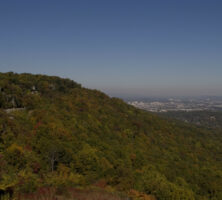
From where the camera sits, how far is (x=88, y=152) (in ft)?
88.6

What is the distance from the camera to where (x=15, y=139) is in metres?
25.6

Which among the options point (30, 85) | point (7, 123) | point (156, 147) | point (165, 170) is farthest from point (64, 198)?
point (30, 85)

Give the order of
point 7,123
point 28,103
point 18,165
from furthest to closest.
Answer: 1. point 28,103
2. point 7,123
3. point 18,165

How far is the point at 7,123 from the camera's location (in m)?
28.7

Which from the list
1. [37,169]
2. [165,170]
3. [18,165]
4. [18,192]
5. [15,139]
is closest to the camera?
[18,192]

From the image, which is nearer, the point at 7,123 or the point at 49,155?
the point at 49,155

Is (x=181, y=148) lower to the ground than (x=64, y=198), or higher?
lower

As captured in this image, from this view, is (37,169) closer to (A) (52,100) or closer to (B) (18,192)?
(B) (18,192)

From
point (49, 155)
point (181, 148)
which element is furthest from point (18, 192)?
point (181, 148)

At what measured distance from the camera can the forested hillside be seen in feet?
62.4

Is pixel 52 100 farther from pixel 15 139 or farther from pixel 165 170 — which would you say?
pixel 165 170

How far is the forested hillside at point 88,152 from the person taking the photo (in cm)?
1902

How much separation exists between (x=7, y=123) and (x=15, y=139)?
15.4ft

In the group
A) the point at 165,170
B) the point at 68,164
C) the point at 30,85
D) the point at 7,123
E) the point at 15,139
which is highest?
the point at 30,85
